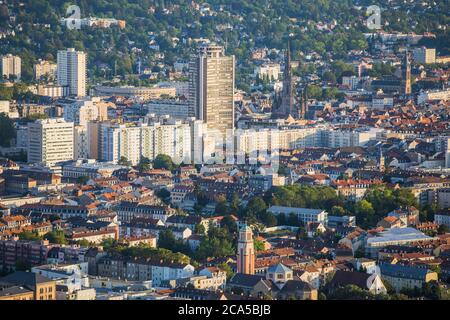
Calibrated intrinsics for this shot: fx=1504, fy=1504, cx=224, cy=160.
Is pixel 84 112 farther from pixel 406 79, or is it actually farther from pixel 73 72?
pixel 406 79

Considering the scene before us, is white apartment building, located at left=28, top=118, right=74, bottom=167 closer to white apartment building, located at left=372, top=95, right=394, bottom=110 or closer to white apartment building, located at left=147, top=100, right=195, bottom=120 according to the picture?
white apartment building, located at left=147, top=100, right=195, bottom=120

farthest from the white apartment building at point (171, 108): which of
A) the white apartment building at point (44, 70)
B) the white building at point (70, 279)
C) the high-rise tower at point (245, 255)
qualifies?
the white building at point (70, 279)

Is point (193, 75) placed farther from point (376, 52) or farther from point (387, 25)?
point (387, 25)

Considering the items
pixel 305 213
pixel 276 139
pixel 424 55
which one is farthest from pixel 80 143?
pixel 424 55

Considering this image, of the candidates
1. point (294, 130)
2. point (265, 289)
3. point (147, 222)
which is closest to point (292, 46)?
point (294, 130)

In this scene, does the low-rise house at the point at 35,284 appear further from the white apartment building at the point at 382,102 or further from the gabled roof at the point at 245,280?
the white apartment building at the point at 382,102

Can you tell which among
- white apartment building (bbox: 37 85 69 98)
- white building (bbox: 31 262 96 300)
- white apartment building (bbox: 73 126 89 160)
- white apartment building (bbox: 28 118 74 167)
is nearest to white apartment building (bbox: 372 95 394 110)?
white apartment building (bbox: 37 85 69 98)
